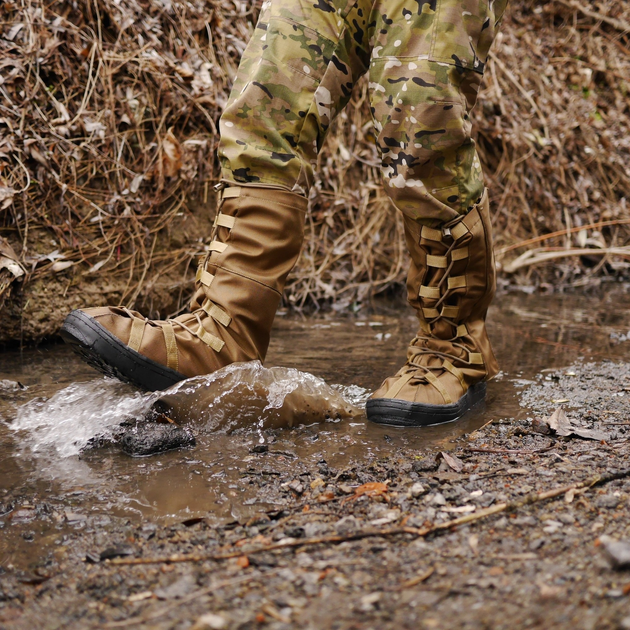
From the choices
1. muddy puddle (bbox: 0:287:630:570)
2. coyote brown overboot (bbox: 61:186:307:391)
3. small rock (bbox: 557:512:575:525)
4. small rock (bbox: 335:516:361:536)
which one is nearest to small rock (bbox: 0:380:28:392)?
muddy puddle (bbox: 0:287:630:570)

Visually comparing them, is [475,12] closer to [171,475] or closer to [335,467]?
[335,467]

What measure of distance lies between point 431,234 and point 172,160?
1.87 m

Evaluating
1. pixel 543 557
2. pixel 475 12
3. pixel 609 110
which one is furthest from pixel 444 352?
pixel 609 110

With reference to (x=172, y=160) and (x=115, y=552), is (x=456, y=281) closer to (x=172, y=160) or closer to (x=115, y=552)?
(x=115, y=552)

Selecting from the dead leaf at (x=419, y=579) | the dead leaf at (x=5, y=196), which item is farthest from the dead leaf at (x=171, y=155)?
the dead leaf at (x=419, y=579)

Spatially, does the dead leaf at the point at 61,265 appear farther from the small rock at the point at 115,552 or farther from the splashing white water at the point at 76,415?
the small rock at the point at 115,552

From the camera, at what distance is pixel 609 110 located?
Answer: 6.38m

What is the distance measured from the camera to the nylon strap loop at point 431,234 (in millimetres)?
2123

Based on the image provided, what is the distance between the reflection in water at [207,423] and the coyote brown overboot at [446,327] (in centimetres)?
7

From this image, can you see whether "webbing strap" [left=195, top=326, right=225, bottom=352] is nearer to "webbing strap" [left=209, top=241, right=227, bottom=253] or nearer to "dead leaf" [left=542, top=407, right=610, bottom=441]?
"webbing strap" [left=209, top=241, right=227, bottom=253]

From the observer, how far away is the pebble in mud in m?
1.79

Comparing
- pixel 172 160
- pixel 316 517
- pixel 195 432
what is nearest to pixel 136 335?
pixel 195 432

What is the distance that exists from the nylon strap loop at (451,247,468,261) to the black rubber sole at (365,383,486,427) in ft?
1.53

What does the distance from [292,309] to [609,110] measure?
417 centimetres
